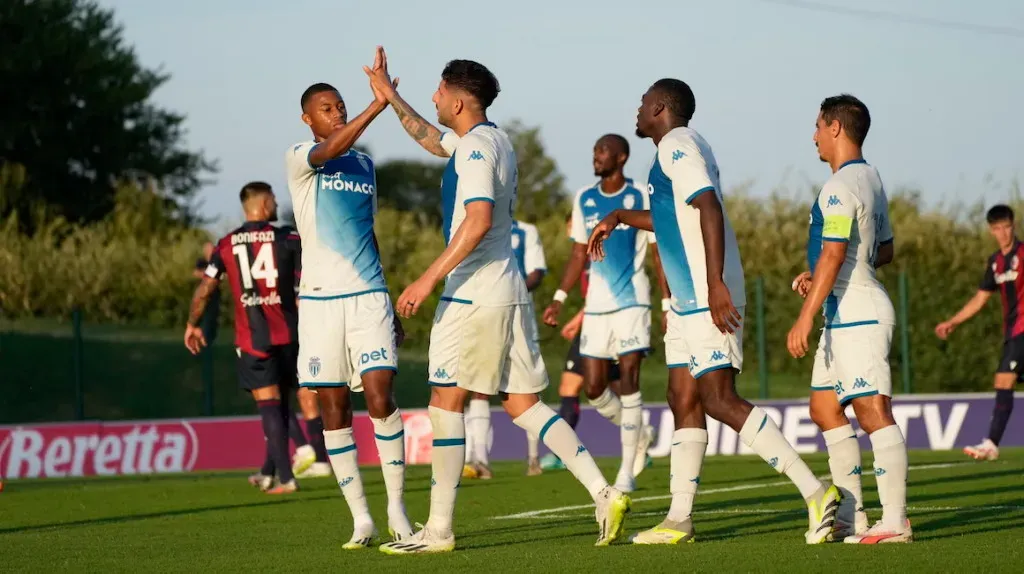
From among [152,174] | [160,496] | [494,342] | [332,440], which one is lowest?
[160,496]

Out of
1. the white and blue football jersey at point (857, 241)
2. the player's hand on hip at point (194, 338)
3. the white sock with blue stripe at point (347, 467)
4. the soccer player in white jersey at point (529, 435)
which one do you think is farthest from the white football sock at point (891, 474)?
the soccer player in white jersey at point (529, 435)

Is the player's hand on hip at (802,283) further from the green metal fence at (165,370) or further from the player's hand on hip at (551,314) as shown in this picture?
the green metal fence at (165,370)

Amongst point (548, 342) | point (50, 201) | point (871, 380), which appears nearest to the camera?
point (871, 380)

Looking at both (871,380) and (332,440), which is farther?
(332,440)

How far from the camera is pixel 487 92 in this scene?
24.6ft

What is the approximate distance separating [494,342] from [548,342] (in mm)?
19261

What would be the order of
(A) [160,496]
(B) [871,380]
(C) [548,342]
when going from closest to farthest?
1. (B) [871,380]
2. (A) [160,496]
3. (C) [548,342]

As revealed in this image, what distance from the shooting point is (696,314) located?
7.31m

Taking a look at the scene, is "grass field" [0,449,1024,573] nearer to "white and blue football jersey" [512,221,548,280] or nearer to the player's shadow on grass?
the player's shadow on grass

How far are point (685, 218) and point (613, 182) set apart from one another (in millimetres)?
4883

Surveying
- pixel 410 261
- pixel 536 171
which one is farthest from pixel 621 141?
pixel 536 171

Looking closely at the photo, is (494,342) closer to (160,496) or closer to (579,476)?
(579,476)

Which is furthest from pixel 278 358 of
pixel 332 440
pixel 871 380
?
pixel 871 380

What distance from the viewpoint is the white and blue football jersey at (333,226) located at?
786cm
